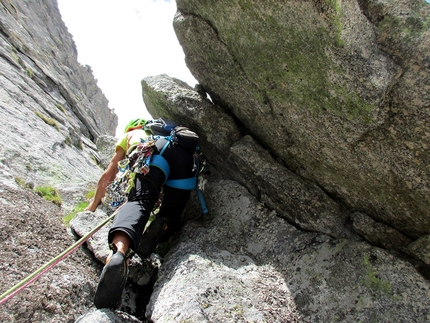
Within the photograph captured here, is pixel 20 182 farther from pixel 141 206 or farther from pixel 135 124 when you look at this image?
pixel 141 206

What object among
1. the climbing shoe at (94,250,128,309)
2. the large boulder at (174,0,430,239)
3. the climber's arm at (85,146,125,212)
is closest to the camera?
the climbing shoe at (94,250,128,309)

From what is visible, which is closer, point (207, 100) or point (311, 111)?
point (311, 111)

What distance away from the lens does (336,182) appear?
708 cm

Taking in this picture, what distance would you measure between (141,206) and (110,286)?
1694 millimetres

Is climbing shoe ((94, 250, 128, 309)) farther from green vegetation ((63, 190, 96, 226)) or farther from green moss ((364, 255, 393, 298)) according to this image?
green moss ((364, 255, 393, 298))

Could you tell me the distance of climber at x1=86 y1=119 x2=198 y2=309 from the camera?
17.3 ft

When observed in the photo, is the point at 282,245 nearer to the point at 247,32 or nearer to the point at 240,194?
the point at 240,194

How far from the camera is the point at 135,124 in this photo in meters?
9.18

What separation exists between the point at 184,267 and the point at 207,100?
187 inches

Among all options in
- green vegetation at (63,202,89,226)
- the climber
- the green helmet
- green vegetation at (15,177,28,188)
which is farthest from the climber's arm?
green vegetation at (15,177,28,188)

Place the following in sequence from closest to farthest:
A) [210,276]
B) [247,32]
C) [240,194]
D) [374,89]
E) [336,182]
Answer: [374,89]
[210,276]
[247,32]
[336,182]
[240,194]

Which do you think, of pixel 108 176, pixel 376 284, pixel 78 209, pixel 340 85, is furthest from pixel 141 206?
pixel 376 284

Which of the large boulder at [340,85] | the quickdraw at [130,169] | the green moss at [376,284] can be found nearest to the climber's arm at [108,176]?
the quickdraw at [130,169]

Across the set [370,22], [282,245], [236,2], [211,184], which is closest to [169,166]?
[211,184]
